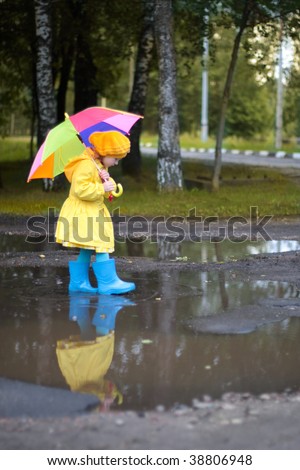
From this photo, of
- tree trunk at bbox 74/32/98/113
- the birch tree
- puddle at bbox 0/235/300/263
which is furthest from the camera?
tree trunk at bbox 74/32/98/113

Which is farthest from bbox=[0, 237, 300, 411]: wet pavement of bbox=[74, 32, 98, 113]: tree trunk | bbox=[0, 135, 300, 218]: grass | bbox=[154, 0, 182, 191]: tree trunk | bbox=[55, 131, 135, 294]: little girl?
bbox=[74, 32, 98, 113]: tree trunk

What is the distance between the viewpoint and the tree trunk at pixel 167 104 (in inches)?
729

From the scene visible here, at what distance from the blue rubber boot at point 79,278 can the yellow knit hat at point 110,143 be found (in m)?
1.09

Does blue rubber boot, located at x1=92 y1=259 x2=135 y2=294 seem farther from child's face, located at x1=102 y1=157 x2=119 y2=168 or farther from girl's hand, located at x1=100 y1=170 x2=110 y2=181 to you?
child's face, located at x1=102 y1=157 x2=119 y2=168

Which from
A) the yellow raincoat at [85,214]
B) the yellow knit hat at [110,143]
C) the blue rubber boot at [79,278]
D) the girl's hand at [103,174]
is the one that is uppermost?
the yellow knit hat at [110,143]

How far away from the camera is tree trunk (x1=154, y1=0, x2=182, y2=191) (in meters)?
18.5

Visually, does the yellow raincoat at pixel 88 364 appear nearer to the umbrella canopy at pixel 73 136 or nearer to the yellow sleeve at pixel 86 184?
the yellow sleeve at pixel 86 184

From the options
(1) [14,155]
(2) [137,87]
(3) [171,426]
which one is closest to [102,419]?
(3) [171,426]

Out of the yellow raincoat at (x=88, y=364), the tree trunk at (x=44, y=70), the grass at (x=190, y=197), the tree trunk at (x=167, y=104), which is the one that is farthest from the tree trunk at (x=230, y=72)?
the yellow raincoat at (x=88, y=364)

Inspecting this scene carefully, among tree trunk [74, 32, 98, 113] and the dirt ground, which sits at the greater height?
tree trunk [74, 32, 98, 113]

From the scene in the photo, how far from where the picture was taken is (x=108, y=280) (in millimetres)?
8820

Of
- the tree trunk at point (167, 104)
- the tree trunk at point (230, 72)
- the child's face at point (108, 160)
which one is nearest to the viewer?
the child's face at point (108, 160)

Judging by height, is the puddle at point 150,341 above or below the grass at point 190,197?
below

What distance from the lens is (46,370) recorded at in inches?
249
